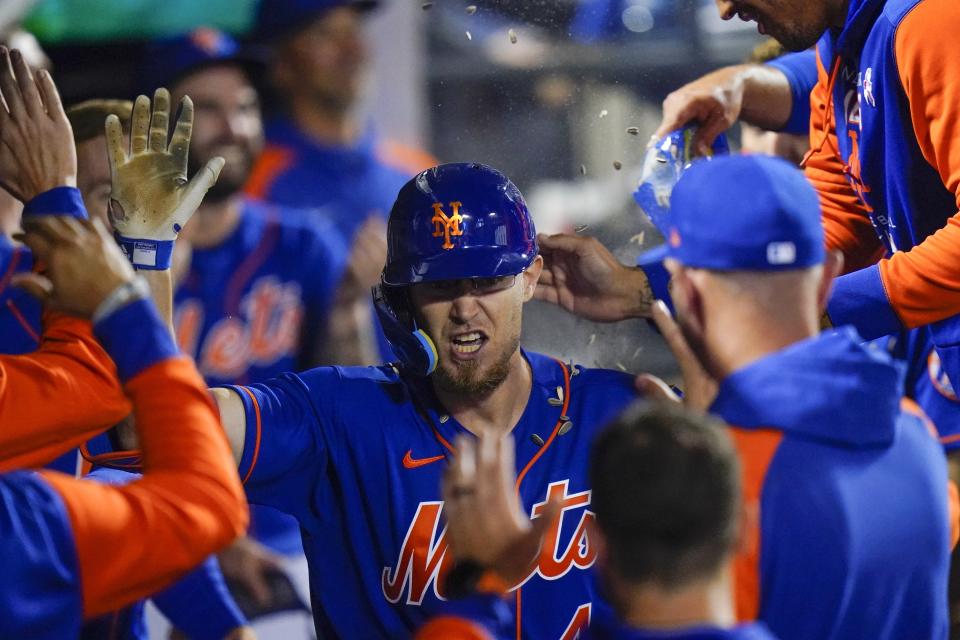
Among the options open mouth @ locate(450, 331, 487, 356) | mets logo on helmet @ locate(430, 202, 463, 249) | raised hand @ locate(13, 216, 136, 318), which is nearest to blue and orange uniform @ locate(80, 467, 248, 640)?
open mouth @ locate(450, 331, 487, 356)

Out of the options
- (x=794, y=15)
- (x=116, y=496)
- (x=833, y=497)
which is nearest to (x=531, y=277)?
(x=794, y=15)

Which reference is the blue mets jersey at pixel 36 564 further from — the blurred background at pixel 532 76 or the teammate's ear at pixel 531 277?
the blurred background at pixel 532 76

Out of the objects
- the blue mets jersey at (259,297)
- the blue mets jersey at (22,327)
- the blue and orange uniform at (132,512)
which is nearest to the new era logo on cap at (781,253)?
the blue and orange uniform at (132,512)

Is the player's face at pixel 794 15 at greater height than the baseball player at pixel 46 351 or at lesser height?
greater

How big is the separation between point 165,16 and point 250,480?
4193 millimetres

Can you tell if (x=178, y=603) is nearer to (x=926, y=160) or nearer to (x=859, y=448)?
(x=859, y=448)

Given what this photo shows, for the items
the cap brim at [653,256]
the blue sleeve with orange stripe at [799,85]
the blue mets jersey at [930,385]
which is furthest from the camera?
the blue sleeve with orange stripe at [799,85]

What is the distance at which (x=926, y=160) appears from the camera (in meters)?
3.07

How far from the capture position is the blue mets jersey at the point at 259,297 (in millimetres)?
5594

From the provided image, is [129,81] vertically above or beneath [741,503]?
above

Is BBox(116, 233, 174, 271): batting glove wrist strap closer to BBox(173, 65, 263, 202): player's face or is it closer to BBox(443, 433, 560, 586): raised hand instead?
BBox(443, 433, 560, 586): raised hand

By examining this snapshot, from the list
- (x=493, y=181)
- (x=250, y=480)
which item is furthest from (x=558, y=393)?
(x=250, y=480)

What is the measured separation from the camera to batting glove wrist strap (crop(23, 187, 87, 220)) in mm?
2217

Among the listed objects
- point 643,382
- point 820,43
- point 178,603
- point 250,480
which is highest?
point 820,43
